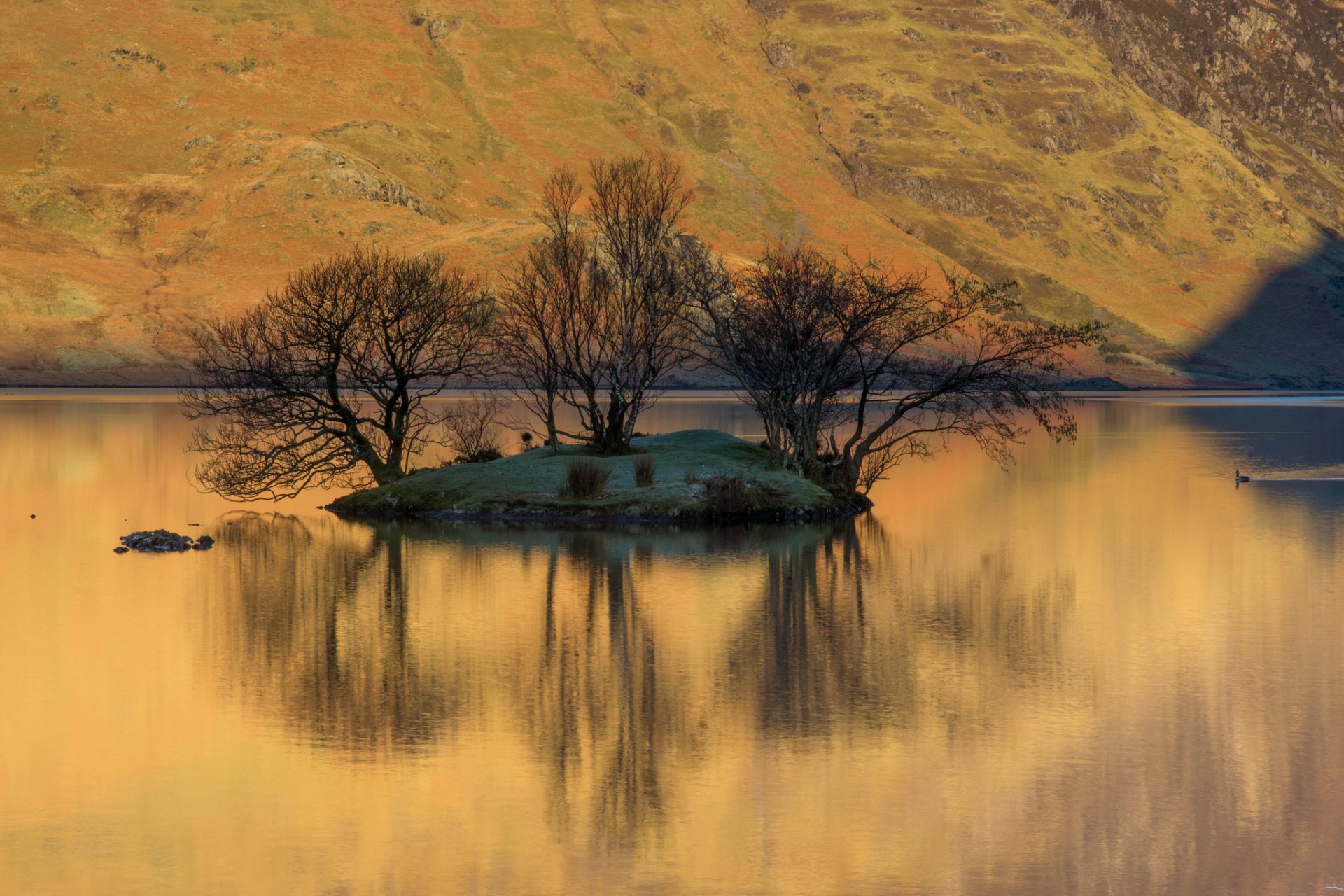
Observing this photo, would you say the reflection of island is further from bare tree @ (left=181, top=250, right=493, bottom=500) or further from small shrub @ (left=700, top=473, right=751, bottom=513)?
bare tree @ (left=181, top=250, right=493, bottom=500)

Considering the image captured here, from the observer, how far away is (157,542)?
2959 cm

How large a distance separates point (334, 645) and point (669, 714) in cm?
543

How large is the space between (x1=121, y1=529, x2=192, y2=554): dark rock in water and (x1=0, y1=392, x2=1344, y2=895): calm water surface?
100 cm

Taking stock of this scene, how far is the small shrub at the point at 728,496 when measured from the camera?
34.2 metres

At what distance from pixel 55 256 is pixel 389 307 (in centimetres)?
12288

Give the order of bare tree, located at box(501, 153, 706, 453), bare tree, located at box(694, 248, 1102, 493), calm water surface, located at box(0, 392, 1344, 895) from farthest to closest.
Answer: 1. bare tree, located at box(501, 153, 706, 453)
2. bare tree, located at box(694, 248, 1102, 493)
3. calm water surface, located at box(0, 392, 1344, 895)

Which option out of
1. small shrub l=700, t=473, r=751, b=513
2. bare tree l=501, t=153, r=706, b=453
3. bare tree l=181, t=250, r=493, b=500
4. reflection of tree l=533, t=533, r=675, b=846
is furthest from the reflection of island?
bare tree l=501, t=153, r=706, b=453

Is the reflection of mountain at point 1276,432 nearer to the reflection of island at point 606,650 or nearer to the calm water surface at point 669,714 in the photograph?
the calm water surface at point 669,714

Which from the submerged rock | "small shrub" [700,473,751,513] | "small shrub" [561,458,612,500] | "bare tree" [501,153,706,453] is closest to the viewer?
the submerged rock

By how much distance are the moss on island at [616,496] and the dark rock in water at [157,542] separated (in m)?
6.12

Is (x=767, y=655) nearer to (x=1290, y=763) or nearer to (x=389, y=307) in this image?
(x=1290, y=763)

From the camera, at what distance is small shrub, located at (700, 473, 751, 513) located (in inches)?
1346

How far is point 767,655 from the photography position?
18828 mm

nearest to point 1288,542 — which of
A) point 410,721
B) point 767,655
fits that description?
point 767,655
